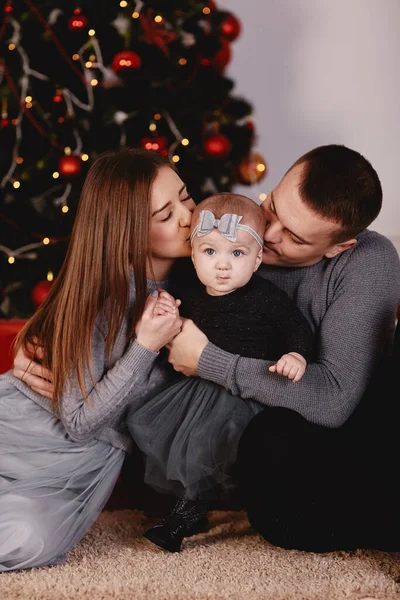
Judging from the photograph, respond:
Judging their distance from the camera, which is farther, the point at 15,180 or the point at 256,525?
the point at 15,180

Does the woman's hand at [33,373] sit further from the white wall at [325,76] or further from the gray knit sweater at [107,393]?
the white wall at [325,76]

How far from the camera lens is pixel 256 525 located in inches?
66.5

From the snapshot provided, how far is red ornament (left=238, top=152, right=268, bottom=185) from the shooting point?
4.02 meters

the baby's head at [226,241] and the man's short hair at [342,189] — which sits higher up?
the man's short hair at [342,189]

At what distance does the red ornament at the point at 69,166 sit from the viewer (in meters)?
3.61

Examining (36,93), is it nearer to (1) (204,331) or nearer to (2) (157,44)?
(2) (157,44)

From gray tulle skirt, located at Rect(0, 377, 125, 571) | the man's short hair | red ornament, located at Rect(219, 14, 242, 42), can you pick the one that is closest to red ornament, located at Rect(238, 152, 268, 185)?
red ornament, located at Rect(219, 14, 242, 42)

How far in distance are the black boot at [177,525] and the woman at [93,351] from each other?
189mm

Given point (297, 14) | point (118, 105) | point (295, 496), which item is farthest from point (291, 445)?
point (297, 14)

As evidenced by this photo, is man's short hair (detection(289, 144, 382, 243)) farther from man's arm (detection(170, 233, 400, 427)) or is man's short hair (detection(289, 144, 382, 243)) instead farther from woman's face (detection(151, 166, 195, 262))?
woman's face (detection(151, 166, 195, 262))

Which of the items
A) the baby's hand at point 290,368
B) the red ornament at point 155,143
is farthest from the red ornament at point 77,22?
the baby's hand at point 290,368

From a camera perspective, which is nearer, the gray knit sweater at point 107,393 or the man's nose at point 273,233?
the gray knit sweater at point 107,393

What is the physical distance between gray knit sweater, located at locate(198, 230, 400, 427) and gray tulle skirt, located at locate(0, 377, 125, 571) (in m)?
0.40

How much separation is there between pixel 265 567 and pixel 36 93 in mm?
3034
